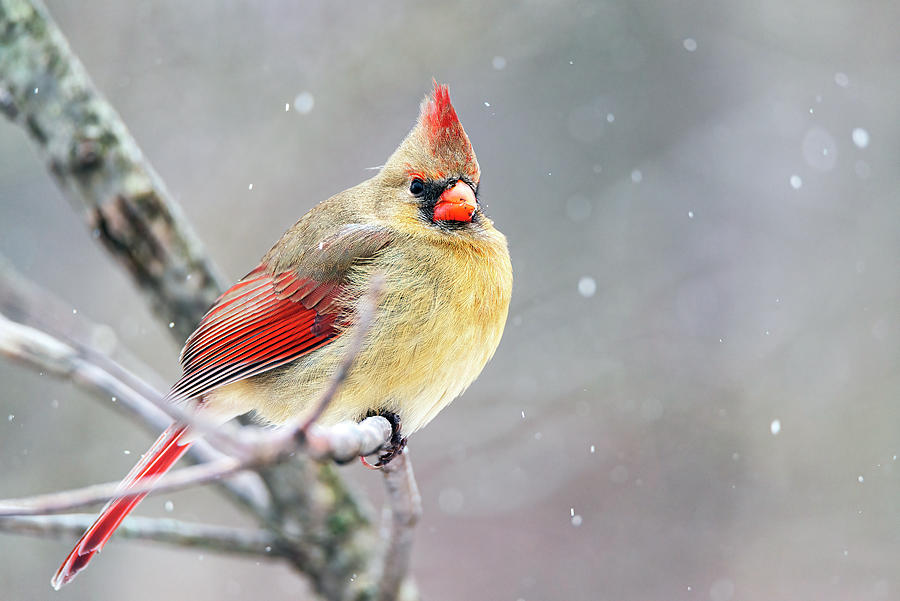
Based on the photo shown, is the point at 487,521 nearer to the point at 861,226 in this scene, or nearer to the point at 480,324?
the point at 861,226

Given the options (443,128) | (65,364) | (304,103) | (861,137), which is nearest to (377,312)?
(443,128)

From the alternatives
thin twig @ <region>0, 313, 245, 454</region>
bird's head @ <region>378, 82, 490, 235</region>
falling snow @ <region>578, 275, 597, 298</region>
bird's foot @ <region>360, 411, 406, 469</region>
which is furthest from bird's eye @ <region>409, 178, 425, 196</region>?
falling snow @ <region>578, 275, 597, 298</region>

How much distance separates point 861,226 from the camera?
589 cm

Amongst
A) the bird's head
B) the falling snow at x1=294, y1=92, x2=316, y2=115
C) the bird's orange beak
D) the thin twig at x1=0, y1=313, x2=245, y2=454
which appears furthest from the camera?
the falling snow at x1=294, y1=92, x2=316, y2=115

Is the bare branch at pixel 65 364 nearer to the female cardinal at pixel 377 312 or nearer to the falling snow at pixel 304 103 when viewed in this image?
the female cardinal at pixel 377 312

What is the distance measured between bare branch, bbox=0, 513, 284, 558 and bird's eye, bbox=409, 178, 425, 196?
3.57 ft

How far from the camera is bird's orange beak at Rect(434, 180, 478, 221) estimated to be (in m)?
2.46

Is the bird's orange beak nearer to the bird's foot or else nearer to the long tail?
the bird's foot

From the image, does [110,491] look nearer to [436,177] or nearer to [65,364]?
[65,364]

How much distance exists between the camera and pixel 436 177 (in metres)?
2.52

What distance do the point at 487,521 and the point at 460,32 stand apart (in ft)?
9.37

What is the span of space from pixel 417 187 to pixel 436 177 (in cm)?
9

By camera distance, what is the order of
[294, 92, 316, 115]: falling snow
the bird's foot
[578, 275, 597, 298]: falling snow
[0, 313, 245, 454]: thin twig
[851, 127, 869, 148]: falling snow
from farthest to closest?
[851, 127, 869, 148]: falling snow < [578, 275, 597, 298]: falling snow < [294, 92, 316, 115]: falling snow < the bird's foot < [0, 313, 245, 454]: thin twig

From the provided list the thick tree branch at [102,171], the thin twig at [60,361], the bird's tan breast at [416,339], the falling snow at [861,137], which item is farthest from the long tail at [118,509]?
the falling snow at [861,137]
